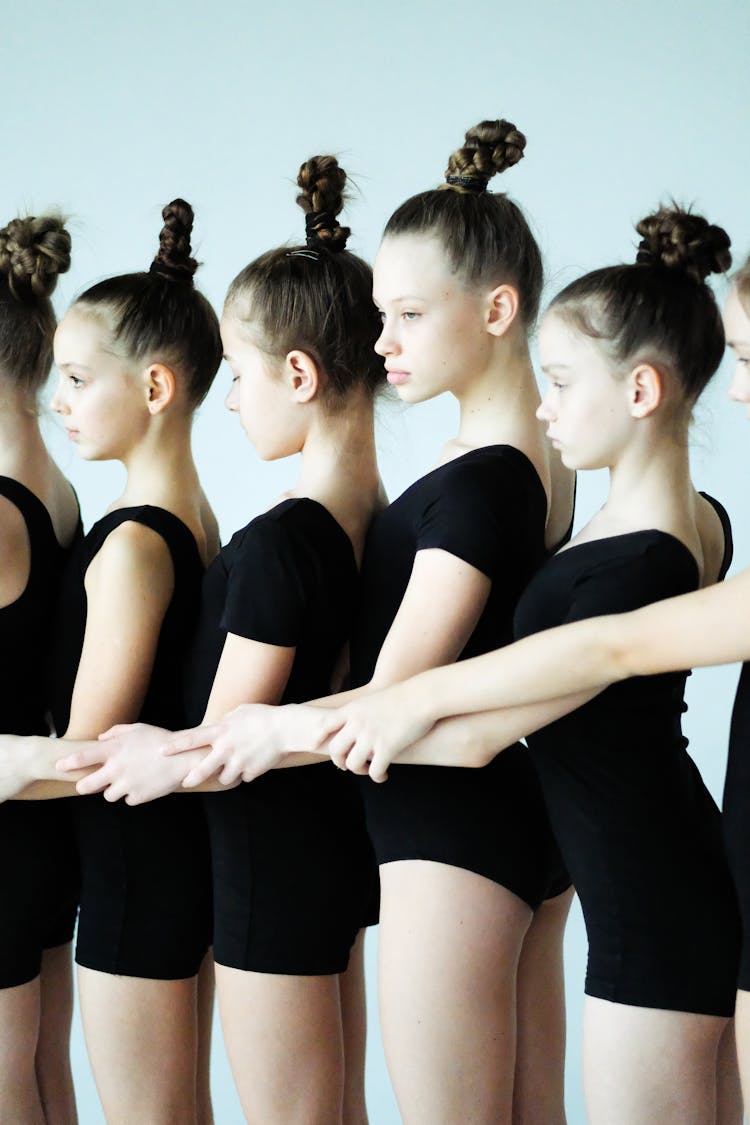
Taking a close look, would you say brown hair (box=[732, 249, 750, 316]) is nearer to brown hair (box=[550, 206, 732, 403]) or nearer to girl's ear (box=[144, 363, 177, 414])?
brown hair (box=[550, 206, 732, 403])

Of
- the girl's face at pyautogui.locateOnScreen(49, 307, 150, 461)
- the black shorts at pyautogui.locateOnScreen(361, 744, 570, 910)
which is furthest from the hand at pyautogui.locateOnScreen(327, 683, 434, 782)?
the girl's face at pyautogui.locateOnScreen(49, 307, 150, 461)

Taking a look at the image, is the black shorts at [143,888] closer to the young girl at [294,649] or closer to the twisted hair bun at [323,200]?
the young girl at [294,649]

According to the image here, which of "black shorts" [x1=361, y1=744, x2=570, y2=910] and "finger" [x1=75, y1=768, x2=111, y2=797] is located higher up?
"finger" [x1=75, y1=768, x2=111, y2=797]

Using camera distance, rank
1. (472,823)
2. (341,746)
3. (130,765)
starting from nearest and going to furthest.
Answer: (341,746), (472,823), (130,765)

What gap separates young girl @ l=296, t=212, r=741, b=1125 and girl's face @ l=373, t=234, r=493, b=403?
0.17 m

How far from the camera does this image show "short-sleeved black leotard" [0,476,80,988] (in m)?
2.46

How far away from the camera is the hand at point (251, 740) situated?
2.07 m

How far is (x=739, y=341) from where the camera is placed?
1820mm

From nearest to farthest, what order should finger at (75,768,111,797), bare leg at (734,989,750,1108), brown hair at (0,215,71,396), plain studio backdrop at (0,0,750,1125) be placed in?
bare leg at (734,989,750,1108) < finger at (75,768,111,797) < brown hair at (0,215,71,396) < plain studio backdrop at (0,0,750,1125)

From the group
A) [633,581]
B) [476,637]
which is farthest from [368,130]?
[633,581]

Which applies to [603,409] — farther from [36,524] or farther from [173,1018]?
[173,1018]

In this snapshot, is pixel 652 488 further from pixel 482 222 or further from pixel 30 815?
pixel 30 815

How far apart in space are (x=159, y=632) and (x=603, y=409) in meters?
0.84

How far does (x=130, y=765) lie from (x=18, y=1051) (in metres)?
0.60
